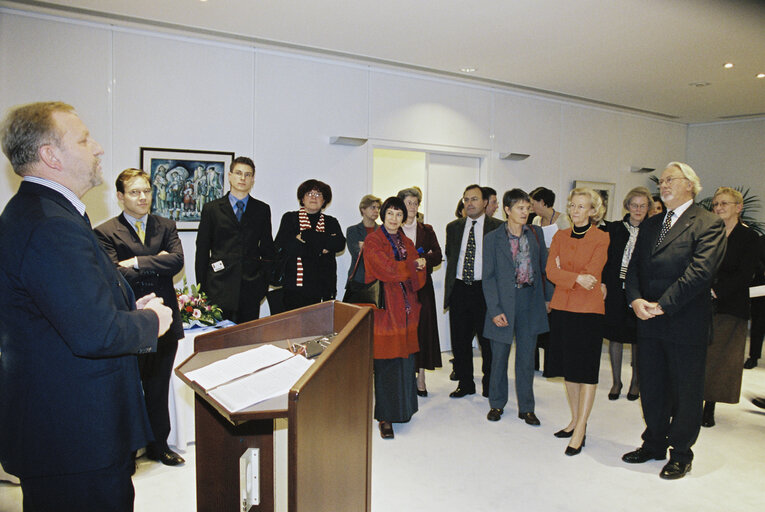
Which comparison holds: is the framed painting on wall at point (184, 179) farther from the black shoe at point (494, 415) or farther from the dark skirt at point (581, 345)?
the dark skirt at point (581, 345)

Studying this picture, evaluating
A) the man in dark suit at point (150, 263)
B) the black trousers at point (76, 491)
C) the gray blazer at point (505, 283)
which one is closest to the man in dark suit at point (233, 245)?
the man in dark suit at point (150, 263)

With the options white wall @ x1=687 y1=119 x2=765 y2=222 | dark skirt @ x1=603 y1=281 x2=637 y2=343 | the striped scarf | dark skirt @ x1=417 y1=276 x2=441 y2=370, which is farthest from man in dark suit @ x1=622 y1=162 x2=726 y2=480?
white wall @ x1=687 y1=119 x2=765 y2=222

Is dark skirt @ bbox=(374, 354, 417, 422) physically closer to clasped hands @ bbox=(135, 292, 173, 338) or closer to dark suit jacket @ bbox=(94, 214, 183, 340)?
dark suit jacket @ bbox=(94, 214, 183, 340)

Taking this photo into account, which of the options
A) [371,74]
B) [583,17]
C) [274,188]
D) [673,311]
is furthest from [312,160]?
[673,311]

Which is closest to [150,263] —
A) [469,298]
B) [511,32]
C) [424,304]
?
[424,304]

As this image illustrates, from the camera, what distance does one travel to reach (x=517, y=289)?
3.89 metres

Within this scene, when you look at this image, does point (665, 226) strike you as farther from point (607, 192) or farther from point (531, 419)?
point (607, 192)

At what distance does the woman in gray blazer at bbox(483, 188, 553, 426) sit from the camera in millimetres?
3869

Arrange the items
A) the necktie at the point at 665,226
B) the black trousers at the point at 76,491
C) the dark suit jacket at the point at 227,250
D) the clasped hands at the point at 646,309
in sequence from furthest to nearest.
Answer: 1. the dark suit jacket at the point at 227,250
2. the necktie at the point at 665,226
3. the clasped hands at the point at 646,309
4. the black trousers at the point at 76,491

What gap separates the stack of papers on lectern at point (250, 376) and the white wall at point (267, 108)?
133 inches

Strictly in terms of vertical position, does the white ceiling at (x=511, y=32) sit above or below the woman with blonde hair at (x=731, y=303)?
above

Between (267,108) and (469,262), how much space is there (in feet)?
8.34

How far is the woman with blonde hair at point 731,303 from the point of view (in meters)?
3.95

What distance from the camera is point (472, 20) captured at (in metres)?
4.27
